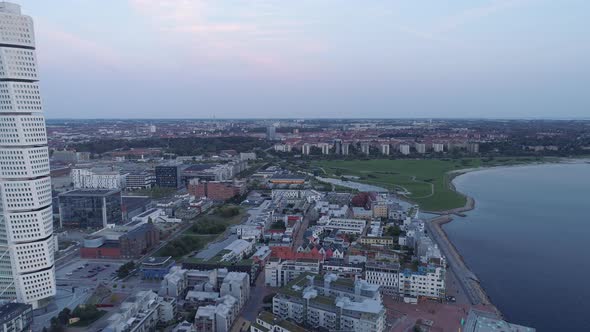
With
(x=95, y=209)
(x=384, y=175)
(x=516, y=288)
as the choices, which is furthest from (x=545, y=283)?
→ (x=384, y=175)

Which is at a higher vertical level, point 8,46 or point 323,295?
point 8,46

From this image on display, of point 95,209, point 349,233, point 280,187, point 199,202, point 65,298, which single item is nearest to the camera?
point 65,298

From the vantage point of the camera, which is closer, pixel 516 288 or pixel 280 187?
pixel 516 288

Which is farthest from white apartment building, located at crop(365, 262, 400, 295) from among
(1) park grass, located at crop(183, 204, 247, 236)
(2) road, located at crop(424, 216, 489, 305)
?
(1) park grass, located at crop(183, 204, 247, 236)

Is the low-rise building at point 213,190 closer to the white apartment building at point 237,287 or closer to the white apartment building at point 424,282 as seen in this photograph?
the white apartment building at point 237,287

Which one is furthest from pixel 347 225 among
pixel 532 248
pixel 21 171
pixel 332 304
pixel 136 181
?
pixel 136 181

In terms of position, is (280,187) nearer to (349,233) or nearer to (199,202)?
(199,202)
